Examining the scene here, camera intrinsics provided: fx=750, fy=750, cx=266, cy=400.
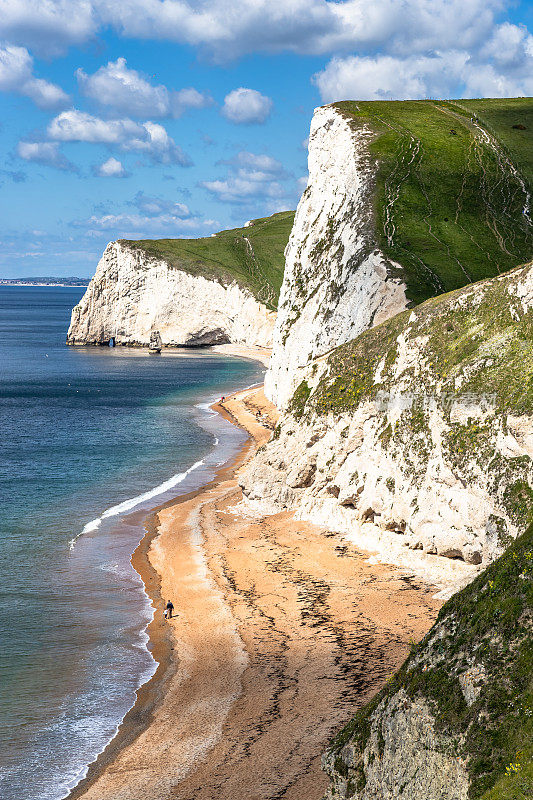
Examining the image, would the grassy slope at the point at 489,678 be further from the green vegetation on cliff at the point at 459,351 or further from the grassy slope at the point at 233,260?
the grassy slope at the point at 233,260

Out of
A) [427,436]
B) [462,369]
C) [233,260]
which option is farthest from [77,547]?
[233,260]

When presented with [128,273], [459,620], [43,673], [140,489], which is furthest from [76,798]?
[128,273]

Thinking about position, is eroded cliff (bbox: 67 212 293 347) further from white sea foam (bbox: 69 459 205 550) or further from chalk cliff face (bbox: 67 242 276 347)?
white sea foam (bbox: 69 459 205 550)

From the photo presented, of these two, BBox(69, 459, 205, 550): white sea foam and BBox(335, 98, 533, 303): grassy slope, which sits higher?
BBox(335, 98, 533, 303): grassy slope

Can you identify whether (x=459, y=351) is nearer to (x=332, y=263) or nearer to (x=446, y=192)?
(x=332, y=263)

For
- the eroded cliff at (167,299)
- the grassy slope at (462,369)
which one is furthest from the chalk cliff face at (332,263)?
the eroded cliff at (167,299)

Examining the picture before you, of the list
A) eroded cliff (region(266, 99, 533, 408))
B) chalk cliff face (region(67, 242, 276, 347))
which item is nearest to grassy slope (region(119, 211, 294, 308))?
chalk cliff face (region(67, 242, 276, 347))

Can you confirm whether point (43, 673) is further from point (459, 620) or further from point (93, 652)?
point (459, 620)
